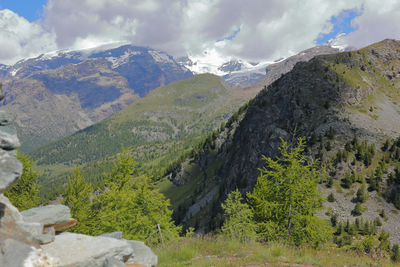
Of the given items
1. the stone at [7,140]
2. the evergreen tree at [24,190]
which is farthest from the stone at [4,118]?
the evergreen tree at [24,190]

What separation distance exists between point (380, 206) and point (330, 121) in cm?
2701

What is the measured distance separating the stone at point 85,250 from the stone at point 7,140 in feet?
13.0

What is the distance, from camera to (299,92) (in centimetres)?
7900

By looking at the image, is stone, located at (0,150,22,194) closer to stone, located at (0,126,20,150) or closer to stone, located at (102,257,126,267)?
stone, located at (0,126,20,150)

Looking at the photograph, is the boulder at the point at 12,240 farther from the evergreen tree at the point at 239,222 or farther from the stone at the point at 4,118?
the evergreen tree at the point at 239,222

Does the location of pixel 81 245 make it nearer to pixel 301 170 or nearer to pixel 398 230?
pixel 301 170

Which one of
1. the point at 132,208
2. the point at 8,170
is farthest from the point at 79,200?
the point at 8,170

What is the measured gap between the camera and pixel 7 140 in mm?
8789

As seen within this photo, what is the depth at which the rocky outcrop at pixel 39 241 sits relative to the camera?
7.97 m

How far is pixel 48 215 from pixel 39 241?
5.83ft

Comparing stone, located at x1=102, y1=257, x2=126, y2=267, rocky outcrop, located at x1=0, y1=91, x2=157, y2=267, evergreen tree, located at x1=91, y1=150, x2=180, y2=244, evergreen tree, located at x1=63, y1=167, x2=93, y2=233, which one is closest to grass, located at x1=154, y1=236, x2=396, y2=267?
rocky outcrop, located at x1=0, y1=91, x2=157, y2=267

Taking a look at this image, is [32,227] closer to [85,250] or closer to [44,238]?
[44,238]

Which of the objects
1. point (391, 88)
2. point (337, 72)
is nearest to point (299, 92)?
point (337, 72)

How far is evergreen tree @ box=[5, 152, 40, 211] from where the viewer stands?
30.6 meters
